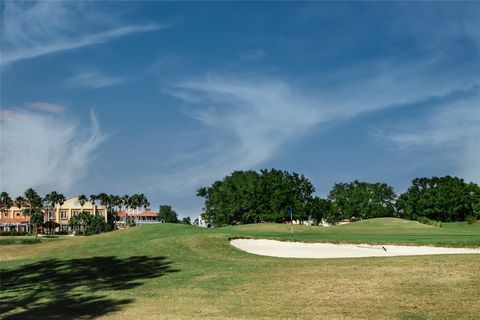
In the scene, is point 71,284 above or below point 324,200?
below

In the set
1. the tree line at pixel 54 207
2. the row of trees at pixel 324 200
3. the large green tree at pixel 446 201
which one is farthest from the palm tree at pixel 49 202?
the large green tree at pixel 446 201

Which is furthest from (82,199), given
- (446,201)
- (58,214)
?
(446,201)

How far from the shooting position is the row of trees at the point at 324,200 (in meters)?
109

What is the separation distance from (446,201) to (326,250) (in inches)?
3977

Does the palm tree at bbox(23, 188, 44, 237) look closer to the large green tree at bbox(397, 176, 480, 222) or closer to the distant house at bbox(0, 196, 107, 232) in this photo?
the distant house at bbox(0, 196, 107, 232)

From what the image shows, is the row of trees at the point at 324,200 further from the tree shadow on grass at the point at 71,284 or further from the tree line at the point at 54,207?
the tree shadow on grass at the point at 71,284

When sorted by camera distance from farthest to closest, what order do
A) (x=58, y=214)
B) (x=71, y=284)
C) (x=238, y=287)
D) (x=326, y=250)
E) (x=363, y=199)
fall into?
(x=58, y=214)
(x=363, y=199)
(x=326, y=250)
(x=71, y=284)
(x=238, y=287)

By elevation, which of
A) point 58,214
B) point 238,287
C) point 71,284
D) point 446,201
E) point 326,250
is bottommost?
point 238,287

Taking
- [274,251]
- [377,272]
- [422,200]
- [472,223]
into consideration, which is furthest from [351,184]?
[377,272]

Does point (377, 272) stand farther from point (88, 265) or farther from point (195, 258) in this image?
point (88, 265)

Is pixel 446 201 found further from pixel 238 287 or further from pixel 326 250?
pixel 238 287

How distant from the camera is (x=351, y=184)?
152750 mm

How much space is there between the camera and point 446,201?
12344 cm

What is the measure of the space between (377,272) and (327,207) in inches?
4114
